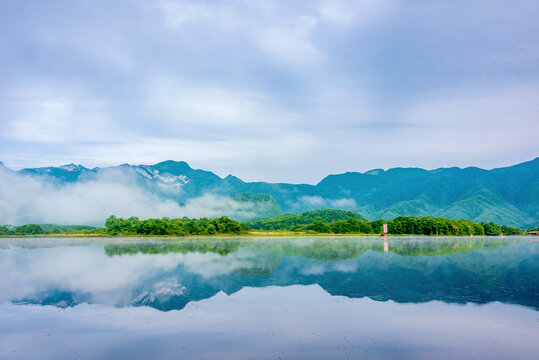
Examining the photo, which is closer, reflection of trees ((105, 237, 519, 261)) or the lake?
the lake

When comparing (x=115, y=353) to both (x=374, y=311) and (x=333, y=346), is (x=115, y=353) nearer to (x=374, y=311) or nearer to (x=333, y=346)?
(x=333, y=346)

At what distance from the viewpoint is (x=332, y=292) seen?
1991 centimetres

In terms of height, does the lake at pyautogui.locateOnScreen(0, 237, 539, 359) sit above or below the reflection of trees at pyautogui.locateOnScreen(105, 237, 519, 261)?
above

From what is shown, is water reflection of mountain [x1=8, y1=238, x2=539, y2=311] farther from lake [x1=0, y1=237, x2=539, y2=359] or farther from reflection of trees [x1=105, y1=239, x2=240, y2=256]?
reflection of trees [x1=105, y1=239, x2=240, y2=256]

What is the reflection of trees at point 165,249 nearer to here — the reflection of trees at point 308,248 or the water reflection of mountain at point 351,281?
the reflection of trees at point 308,248

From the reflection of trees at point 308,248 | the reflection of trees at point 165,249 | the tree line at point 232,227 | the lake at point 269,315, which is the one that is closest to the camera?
the lake at point 269,315

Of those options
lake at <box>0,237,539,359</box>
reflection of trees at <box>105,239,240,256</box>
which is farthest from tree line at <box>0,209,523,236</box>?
lake at <box>0,237,539,359</box>

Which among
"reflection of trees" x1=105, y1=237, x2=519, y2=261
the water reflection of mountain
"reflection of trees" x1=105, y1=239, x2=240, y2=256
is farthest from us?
"reflection of trees" x1=105, y1=239, x2=240, y2=256

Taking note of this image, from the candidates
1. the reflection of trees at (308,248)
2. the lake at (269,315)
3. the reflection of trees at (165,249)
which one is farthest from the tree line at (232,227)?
the lake at (269,315)

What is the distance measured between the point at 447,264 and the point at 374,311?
21.0 metres

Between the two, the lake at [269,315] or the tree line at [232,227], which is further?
the tree line at [232,227]

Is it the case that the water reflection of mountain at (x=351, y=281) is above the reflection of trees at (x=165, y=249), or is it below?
above

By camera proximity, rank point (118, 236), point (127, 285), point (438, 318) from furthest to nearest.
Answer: point (118, 236), point (127, 285), point (438, 318)

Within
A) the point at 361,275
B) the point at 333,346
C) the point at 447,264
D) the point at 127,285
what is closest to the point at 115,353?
the point at 333,346
